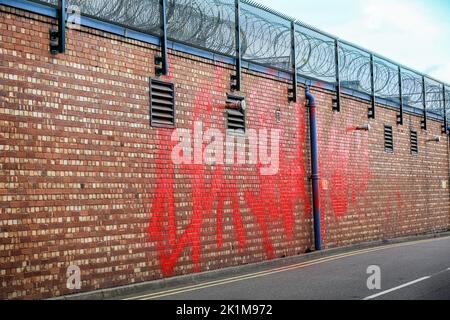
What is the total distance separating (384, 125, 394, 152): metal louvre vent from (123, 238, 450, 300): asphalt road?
7.80 metres

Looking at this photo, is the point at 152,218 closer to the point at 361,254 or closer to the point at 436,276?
the point at 436,276

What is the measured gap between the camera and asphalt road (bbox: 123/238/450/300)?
10078 mm

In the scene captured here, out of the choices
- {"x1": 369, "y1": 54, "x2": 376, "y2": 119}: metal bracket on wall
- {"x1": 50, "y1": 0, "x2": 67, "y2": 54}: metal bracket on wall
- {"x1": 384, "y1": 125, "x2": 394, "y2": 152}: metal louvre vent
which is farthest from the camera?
{"x1": 384, "y1": 125, "x2": 394, "y2": 152}: metal louvre vent

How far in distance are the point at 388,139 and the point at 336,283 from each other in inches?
519

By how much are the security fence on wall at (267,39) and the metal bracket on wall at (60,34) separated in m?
0.21

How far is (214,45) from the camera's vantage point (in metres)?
14.8

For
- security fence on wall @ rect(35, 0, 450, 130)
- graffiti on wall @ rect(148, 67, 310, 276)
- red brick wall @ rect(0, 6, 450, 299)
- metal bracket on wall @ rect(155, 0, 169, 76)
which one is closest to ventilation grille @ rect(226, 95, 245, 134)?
red brick wall @ rect(0, 6, 450, 299)

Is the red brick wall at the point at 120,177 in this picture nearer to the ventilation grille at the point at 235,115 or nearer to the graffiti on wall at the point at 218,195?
the graffiti on wall at the point at 218,195

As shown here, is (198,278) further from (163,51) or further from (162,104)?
(163,51)

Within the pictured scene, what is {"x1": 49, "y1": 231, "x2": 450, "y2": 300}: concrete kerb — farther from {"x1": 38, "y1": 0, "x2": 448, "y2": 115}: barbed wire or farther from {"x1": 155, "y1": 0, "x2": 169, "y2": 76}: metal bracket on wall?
{"x1": 38, "y1": 0, "x2": 448, "y2": 115}: barbed wire

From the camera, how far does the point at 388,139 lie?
2364cm

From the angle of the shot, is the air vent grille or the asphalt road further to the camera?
the air vent grille

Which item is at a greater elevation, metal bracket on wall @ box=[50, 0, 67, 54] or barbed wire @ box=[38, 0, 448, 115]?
barbed wire @ box=[38, 0, 448, 115]
